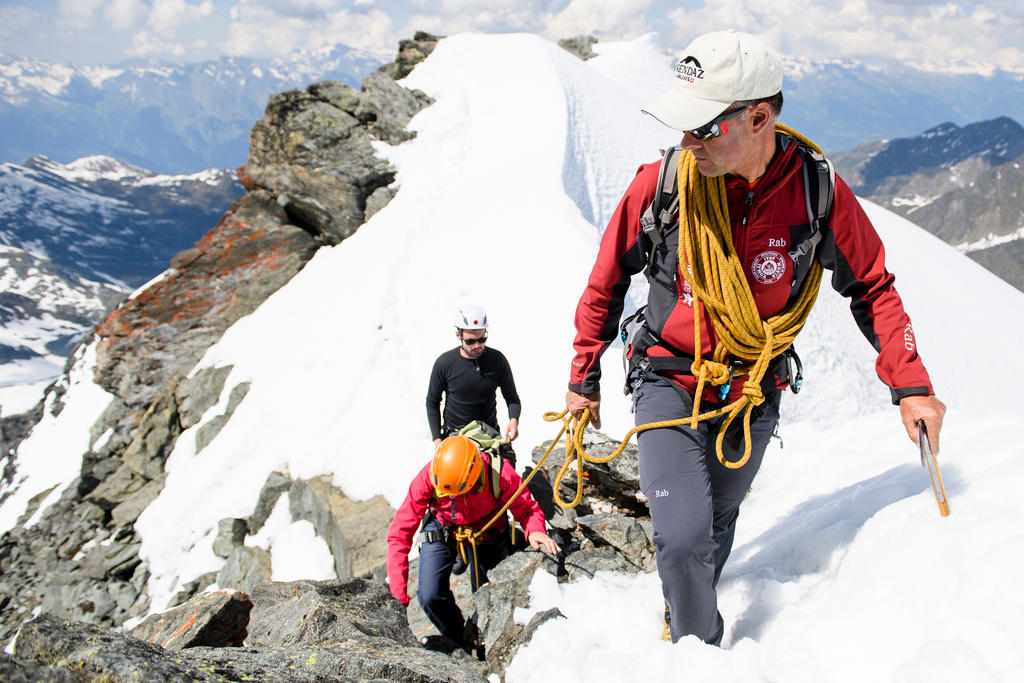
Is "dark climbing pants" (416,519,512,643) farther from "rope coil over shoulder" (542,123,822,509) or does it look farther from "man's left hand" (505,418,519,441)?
"rope coil over shoulder" (542,123,822,509)

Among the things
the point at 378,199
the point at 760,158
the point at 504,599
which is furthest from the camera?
the point at 378,199

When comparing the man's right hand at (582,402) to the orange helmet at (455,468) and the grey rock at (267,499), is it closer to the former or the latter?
the orange helmet at (455,468)

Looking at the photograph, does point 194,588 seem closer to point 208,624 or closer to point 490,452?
point 208,624

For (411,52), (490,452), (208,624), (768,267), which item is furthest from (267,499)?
(411,52)

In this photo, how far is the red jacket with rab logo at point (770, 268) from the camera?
10.3ft

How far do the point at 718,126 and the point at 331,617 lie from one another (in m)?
4.29

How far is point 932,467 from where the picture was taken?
319cm

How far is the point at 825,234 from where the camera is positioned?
3254 millimetres

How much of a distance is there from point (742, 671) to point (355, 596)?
350 cm

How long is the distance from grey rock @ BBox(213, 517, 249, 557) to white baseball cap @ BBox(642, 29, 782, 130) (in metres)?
11.4

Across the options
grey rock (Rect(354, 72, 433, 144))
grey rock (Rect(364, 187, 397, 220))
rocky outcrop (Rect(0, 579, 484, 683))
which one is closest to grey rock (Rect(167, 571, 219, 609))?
rocky outcrop (Rect(0, 579, 484, 683))

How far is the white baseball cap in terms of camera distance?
283 centimetres

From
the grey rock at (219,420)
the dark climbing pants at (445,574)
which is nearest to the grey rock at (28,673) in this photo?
the dark climbing pants at (445,574)

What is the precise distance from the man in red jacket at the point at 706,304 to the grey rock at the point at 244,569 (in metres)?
8.89
